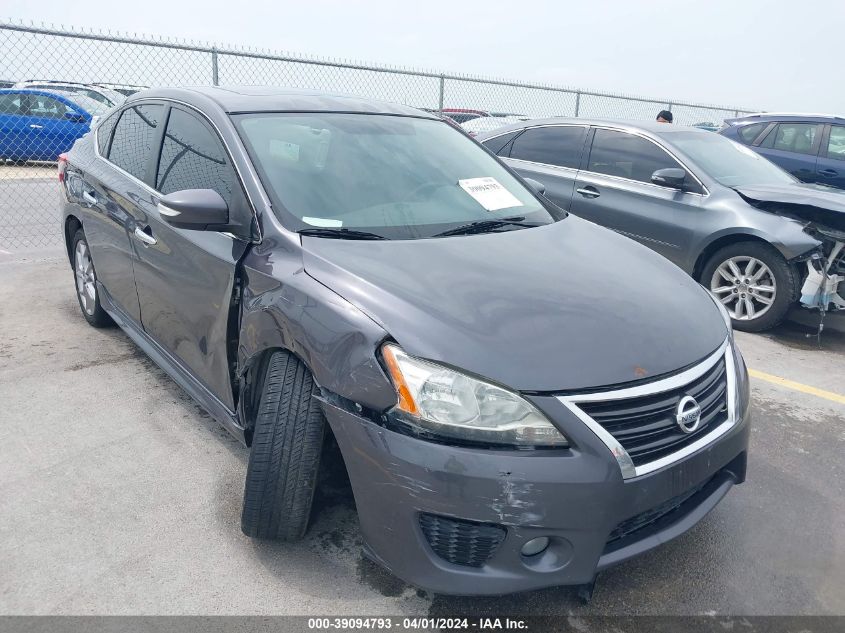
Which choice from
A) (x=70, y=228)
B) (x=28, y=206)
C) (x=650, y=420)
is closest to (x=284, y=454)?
(x=650, y=420)

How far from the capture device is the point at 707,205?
5.50m

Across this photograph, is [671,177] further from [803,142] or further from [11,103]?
[11,103]

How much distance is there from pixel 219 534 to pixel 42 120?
12854 mm

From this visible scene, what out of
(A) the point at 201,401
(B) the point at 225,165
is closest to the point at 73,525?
(A) the point at 201,401

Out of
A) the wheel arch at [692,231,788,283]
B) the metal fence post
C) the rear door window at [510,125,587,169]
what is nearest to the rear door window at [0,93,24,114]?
the metal fence post

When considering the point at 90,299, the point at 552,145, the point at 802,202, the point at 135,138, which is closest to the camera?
the point at 135,138

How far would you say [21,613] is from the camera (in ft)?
7.05

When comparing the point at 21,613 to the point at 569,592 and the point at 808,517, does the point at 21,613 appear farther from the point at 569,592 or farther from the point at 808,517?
the point at 808,517

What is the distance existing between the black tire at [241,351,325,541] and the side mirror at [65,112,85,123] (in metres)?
12.6

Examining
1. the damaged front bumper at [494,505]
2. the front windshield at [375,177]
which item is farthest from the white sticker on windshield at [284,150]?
the damaged front bumper at [494,505]

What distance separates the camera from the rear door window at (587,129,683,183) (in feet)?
19.4

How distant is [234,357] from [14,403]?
163 centimetres

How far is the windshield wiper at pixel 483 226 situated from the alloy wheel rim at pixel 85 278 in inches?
102

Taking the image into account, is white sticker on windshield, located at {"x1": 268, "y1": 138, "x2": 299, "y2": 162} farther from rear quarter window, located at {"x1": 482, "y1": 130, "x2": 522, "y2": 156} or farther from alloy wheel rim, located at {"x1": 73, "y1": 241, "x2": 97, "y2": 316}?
rear quarter window, located at {"x1": 482, "y1": 130, "x2": 522, "y2": 156}
